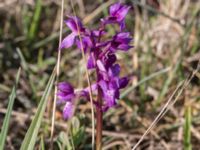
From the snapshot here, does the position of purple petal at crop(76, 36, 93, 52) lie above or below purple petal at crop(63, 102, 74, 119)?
above

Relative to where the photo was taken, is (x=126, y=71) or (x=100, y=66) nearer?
(x=100, y=66)

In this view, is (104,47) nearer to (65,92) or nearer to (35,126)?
(65,92)

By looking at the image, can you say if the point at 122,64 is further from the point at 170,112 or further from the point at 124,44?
the point at 124,44

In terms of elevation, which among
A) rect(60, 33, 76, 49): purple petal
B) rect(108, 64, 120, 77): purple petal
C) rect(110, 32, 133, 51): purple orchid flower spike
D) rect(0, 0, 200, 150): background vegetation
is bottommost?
rect(0, 0, 200, 150): background vegetation

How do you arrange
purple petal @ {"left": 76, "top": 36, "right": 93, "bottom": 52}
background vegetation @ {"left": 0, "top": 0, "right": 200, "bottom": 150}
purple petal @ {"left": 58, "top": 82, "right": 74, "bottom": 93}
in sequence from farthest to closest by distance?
background vegetation @ {"left": 0, "top": 0, "right": 200, "bottom": 150} < purple petal @ {"left": 58, "top": 82, "right": 74, "bottom": 93} < purple petal @ {"left": 76, "top": 36, "right": 93, "bottom": 52}

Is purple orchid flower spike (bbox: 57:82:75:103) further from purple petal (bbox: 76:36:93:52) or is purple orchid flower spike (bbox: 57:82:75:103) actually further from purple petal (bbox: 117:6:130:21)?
purple petal (bbox: 117:6:130:21)

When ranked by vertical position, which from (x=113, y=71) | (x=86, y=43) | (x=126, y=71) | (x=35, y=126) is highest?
(x=86, y=43)

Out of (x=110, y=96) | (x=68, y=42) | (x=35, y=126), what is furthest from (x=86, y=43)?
(x=35, y=126)

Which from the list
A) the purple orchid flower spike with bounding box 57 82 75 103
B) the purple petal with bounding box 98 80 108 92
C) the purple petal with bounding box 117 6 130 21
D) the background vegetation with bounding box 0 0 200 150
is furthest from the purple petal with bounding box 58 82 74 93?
the background vegetation with bounding box 0 0 200 150

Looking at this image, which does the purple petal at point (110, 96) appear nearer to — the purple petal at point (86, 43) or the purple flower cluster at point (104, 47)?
the purple flower cluster at point (104, 47)

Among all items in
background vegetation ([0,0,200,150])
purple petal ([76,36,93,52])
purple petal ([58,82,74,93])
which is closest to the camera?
purple petal ([76,36,93,52])

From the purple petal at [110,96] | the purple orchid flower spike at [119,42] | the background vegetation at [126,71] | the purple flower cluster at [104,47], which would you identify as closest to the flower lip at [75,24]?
the purple flower cluster at [104,47]
